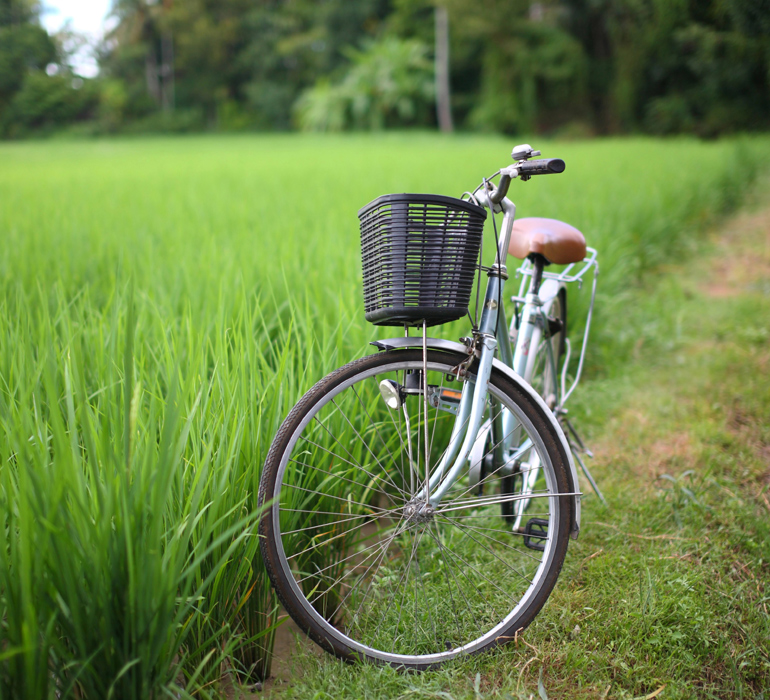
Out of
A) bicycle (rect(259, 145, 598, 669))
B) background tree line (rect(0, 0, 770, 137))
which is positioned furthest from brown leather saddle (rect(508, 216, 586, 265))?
background tree line (rect(0, 0, 770, 137))

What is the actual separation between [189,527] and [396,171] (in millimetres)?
7529

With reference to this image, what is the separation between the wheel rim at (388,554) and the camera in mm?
1371

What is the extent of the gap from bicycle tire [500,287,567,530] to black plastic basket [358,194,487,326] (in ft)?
1.88

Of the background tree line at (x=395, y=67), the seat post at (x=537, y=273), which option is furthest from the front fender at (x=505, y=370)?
the background tree line at (x=395, y=67)

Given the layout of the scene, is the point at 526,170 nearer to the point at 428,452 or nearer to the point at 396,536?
the point at 428,452

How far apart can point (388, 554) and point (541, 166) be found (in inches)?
48.4

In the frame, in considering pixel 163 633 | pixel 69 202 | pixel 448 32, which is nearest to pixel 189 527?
pixel 163 633

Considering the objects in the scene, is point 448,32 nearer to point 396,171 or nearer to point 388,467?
point 396,171

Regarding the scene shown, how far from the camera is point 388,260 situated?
1259 millimetres

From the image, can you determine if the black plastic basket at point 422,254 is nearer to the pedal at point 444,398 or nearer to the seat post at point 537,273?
the pedal at point 444,398

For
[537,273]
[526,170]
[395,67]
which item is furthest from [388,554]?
[395,67]

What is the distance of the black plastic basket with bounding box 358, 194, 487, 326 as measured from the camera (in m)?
1.22

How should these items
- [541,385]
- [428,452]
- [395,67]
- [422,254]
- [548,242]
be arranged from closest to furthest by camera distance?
[422,254]
[428,452]
[548,242]
[541,385]
[395,67]

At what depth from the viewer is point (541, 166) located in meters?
1.30
